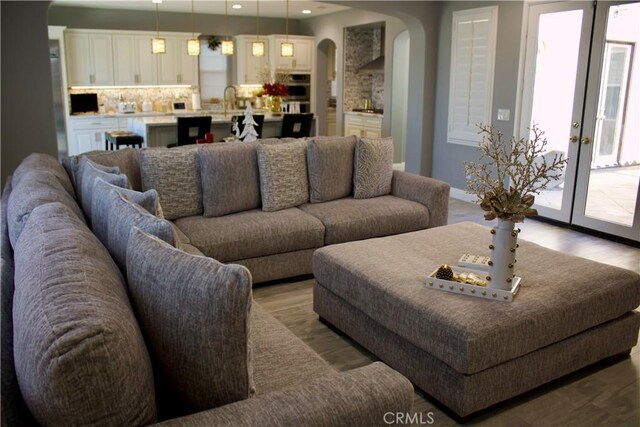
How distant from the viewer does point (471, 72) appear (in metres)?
6.47

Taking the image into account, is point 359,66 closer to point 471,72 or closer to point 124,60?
point 471,72

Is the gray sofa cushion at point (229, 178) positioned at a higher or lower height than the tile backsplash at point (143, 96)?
lower

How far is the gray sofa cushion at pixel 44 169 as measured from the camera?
3.05 metres

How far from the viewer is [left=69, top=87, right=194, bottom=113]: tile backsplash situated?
32.4 ft

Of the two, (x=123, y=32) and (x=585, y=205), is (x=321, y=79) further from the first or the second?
(x=585, y=205)

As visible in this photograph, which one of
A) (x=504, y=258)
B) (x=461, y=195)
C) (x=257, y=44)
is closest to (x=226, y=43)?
(x=257, y=44)

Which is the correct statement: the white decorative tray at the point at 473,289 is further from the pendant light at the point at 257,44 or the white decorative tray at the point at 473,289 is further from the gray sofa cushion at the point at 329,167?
the pendant light at the point at 257,44

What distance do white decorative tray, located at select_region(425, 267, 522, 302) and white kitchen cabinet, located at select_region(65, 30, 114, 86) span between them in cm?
872

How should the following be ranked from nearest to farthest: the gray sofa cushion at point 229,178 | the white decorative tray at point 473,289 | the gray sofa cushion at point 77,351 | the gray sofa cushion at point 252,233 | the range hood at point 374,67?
the gray sofa cushion at point 77,351 → the white decorative tray at point 473,289 → the gray sofa cushion at point 252,233 → the gray sofa cushion at point 229,178 → the range hood at point 374,67

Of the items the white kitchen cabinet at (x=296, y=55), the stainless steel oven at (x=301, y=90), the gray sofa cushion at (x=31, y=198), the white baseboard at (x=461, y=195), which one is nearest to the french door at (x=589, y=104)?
the white baseboard at (x=461, y=195)

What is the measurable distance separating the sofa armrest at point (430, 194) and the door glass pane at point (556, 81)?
6.24 ft

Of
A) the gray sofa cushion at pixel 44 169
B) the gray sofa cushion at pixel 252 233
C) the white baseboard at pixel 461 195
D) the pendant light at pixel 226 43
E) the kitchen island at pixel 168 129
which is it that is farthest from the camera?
the pendant light at pixel 226 43

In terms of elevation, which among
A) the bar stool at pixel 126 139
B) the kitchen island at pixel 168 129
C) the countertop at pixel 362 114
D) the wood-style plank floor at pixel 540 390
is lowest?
the wood-style plank floor at pixel 540 390

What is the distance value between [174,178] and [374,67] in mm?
6803
